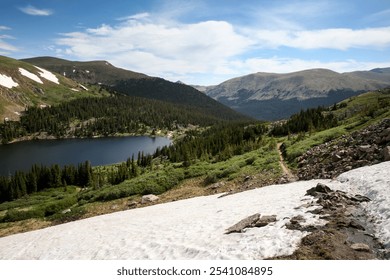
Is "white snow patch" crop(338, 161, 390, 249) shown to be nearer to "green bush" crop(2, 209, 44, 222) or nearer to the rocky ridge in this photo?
the rocky ridge

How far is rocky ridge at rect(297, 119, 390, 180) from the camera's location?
80.3 ft

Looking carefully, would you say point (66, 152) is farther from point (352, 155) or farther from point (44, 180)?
point (352, 155)

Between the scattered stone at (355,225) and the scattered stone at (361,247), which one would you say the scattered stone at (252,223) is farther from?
the scattered stone at (361,247)

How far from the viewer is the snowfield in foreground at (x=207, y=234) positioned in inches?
519

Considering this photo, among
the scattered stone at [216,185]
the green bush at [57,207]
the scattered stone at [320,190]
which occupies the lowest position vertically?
the green bush at [57,207]

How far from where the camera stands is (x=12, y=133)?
195m

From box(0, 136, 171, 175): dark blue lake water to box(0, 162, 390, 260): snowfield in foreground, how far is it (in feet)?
364

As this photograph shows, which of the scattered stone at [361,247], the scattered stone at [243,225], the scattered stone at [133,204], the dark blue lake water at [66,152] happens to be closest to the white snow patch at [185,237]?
the scattered stone at [243,225]

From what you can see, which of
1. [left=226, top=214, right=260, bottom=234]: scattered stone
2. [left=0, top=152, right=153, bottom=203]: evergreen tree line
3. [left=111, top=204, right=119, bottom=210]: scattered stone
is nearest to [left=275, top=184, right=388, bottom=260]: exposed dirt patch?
[left=226, top=214, right=260, bottom=234]: scattered stone

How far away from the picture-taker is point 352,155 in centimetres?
2677

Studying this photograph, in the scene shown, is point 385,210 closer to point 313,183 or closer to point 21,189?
point 313,183

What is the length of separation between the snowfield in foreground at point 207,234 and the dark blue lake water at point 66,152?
111 meters

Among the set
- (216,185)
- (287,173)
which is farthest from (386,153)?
(216,185)
